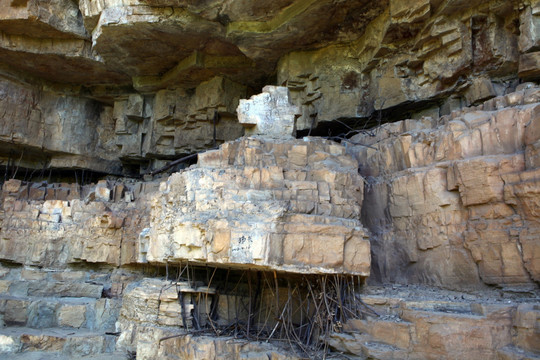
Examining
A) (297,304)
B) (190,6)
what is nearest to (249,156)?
(297,304)

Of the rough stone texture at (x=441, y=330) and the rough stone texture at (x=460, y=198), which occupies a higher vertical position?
the rough stone texture at (x=460, y=198)

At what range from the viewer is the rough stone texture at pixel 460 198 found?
6211 mm

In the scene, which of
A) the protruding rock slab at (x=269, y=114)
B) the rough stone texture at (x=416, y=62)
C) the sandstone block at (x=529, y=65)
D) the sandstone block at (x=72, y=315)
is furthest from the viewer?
the sandstone block at (x=72, y=315)

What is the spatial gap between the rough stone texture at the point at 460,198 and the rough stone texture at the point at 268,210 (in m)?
0.85

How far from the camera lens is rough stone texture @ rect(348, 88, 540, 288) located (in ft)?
20.4

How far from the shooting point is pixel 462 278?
6.76m

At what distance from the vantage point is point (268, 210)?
22.7ft

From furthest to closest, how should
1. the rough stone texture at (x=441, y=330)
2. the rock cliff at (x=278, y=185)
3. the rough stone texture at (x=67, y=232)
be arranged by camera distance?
the rough stone texture at (x=67, y=232) → the rock cliff at (x=278, y=185) → the rough stone texture at (x=441, y=330)

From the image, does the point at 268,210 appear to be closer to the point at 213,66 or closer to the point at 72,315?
the point at 72,315

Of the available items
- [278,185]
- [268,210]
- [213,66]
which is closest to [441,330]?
[268,210]

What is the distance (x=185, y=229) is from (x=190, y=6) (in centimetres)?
758

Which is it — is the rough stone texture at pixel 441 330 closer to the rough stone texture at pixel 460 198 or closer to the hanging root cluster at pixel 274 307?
the hanging root cluster at pixel 274 307

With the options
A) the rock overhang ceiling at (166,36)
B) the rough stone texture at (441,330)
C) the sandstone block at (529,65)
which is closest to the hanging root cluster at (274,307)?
the rough stone texture at (441,330)

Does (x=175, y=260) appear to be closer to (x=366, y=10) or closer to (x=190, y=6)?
(x=190, y=6)
